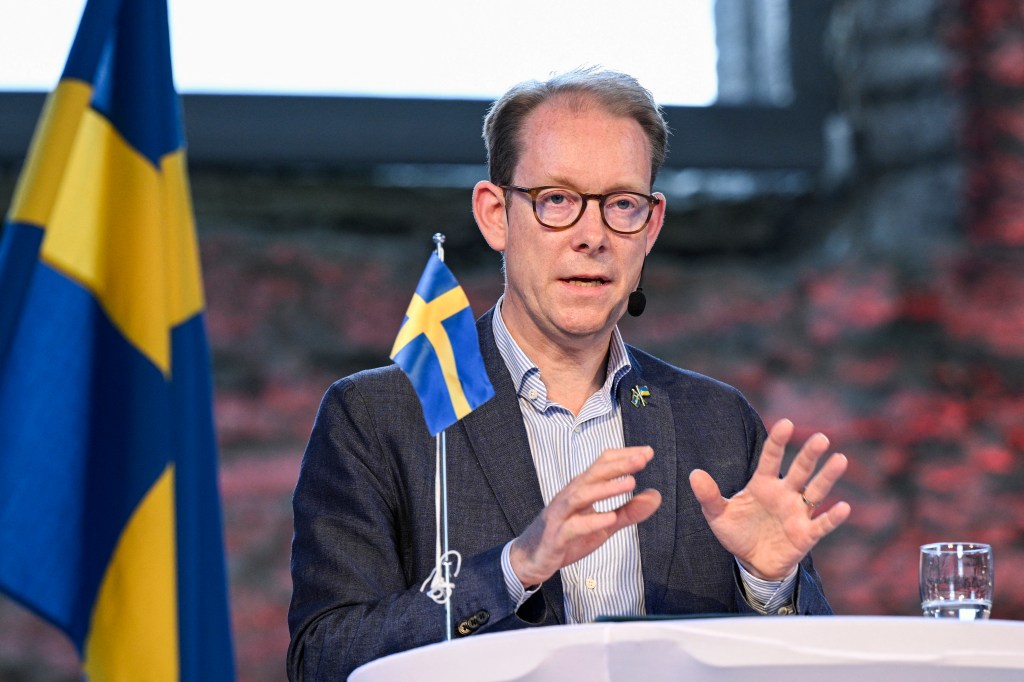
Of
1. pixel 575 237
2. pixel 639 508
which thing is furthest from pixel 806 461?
pixel 575 237

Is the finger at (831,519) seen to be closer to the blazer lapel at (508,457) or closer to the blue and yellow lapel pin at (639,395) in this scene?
the blazer lapel at (508,457)

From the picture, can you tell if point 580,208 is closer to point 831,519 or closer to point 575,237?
point 575,237

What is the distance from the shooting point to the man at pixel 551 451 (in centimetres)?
168

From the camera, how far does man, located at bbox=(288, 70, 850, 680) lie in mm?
1678

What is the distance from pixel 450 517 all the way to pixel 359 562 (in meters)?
0.17

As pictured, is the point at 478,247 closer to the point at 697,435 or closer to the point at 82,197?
the point at 697,435

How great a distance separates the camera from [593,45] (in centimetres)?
357

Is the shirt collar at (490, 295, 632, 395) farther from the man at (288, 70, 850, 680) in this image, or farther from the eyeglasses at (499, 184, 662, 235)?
the eyeglasses at (499, 184, 662, 235)

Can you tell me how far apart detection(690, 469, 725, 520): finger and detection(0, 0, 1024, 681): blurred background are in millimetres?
1772

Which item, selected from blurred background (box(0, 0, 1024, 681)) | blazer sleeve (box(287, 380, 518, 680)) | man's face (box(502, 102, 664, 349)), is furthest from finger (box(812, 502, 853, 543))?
blurred background (box(0, 0, 1024, 681))

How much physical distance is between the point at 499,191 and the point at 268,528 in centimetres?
141

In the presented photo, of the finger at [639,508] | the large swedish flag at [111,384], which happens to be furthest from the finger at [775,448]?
the large swedish flag at [111,384]

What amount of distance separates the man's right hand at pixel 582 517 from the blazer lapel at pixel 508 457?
11.7 inches

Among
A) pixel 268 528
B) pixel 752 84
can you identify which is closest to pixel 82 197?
pixel 268 528
